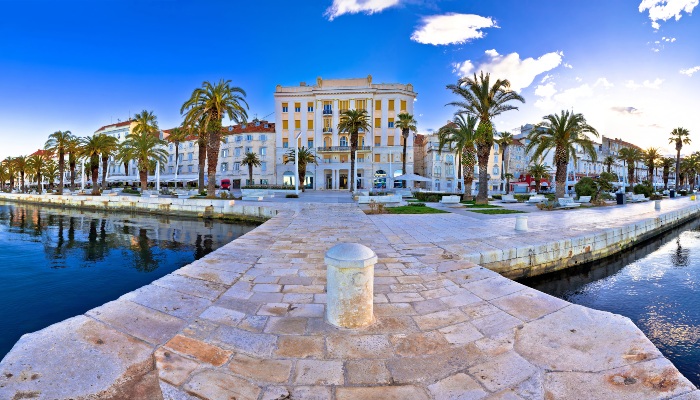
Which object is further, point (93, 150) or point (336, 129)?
point (336, 129)

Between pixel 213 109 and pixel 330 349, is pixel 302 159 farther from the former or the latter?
pixel 330 349

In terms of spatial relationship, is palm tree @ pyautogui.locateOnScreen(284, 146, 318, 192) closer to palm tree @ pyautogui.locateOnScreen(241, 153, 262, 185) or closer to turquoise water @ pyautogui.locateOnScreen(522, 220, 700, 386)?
palm tree @ pyautogui.locateOnScreen(241, 153, 262, 185)

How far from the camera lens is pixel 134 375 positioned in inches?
108

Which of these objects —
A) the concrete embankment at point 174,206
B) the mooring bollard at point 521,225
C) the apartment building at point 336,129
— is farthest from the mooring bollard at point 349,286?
the apartment building at point 336,129

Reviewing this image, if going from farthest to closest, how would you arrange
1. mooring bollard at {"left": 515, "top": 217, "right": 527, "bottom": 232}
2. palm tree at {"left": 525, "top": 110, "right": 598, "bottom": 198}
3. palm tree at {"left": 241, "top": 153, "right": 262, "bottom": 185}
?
palm tree at {"left": 241, "top": 153, "right": 262, "bottom": 185}, palm tree at {"left": 525, "top": 110, "right": 598, "bottom": 198}, mooring bollard at {"left": 515, "top": 217, "right": 527, "bottom": 232}

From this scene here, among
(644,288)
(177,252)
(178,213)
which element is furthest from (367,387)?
(178,213)

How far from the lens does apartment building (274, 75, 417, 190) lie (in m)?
53.4

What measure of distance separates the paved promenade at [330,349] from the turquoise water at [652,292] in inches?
102

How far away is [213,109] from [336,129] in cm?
3015

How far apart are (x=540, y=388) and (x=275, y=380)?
6.98ft

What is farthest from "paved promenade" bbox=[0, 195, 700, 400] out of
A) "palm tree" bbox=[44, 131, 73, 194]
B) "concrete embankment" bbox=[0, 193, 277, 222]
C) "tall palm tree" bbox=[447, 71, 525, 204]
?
"palm tree" bbox=[44, 131, 73, 194]

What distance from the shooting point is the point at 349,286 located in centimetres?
357

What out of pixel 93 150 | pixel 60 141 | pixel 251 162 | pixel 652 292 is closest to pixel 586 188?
pixel 652 292

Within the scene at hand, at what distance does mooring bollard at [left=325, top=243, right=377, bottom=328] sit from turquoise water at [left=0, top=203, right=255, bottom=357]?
5055 mm
